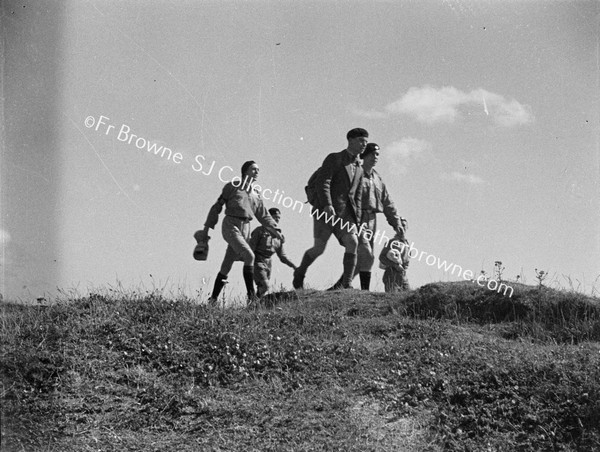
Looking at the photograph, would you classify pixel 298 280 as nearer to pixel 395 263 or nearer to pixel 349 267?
pixel 349 267

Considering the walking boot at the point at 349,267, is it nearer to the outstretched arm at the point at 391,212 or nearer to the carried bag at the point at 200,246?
the outstretched arm at the point at 391,212

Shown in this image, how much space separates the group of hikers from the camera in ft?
39.8

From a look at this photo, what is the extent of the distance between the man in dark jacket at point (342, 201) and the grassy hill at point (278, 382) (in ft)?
9.53

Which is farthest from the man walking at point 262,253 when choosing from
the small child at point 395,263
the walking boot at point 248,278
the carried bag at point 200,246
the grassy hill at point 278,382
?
the grassy hill at point 278,382

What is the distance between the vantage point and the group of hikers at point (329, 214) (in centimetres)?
1214

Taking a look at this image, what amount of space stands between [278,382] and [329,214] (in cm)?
501

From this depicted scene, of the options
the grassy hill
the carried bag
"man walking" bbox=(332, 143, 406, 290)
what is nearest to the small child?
"man walking" bbox=(332, 143, 406, 290)

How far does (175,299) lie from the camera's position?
9.17m

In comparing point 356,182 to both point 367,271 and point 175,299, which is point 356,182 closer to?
point 367,271

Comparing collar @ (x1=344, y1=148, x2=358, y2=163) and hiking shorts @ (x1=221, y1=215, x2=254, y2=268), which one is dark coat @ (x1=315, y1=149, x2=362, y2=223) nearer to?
collar @ (x1=344, y1=148, x2=358, y2=163)

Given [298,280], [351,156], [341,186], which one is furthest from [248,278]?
[351,156]

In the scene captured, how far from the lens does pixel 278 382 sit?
7324 mm

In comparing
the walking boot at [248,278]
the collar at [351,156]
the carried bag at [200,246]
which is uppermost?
the collar at [351,156]

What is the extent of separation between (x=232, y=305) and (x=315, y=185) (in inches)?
128
